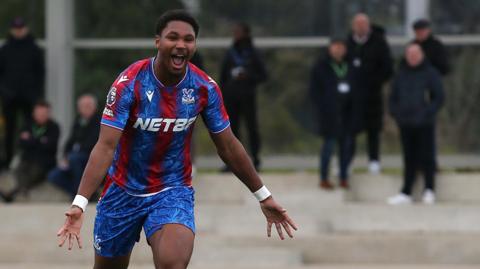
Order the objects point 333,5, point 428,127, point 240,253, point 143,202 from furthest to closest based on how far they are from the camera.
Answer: point 333,5 → point 428,127 → point 240,253 → point 143,202

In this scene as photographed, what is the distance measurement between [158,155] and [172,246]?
2.02ft

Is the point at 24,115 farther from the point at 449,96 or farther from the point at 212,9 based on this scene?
the point at 449,96

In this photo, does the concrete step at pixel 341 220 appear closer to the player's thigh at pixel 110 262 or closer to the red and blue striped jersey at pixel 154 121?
the player's thigh at pixel 110 262

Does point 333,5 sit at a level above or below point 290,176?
above

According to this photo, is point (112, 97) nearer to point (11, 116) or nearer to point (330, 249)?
point (330, 249)

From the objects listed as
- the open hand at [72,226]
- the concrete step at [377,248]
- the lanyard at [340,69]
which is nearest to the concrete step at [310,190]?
the lanyard at [340,69]

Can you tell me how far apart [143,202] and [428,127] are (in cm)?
671

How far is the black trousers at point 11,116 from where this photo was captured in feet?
48.8

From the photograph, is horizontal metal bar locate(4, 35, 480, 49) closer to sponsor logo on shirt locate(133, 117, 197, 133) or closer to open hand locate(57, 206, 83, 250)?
sponsor logo on shirt locate(133, 117, 197, 133)

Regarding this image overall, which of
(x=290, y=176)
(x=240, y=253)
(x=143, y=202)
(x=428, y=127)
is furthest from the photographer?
(x=290, y=176)

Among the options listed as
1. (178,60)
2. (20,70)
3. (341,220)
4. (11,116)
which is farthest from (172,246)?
(11,116)

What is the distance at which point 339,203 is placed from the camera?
1385cm

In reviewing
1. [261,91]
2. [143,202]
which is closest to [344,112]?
[261,91]

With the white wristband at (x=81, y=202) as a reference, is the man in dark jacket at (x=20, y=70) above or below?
below
